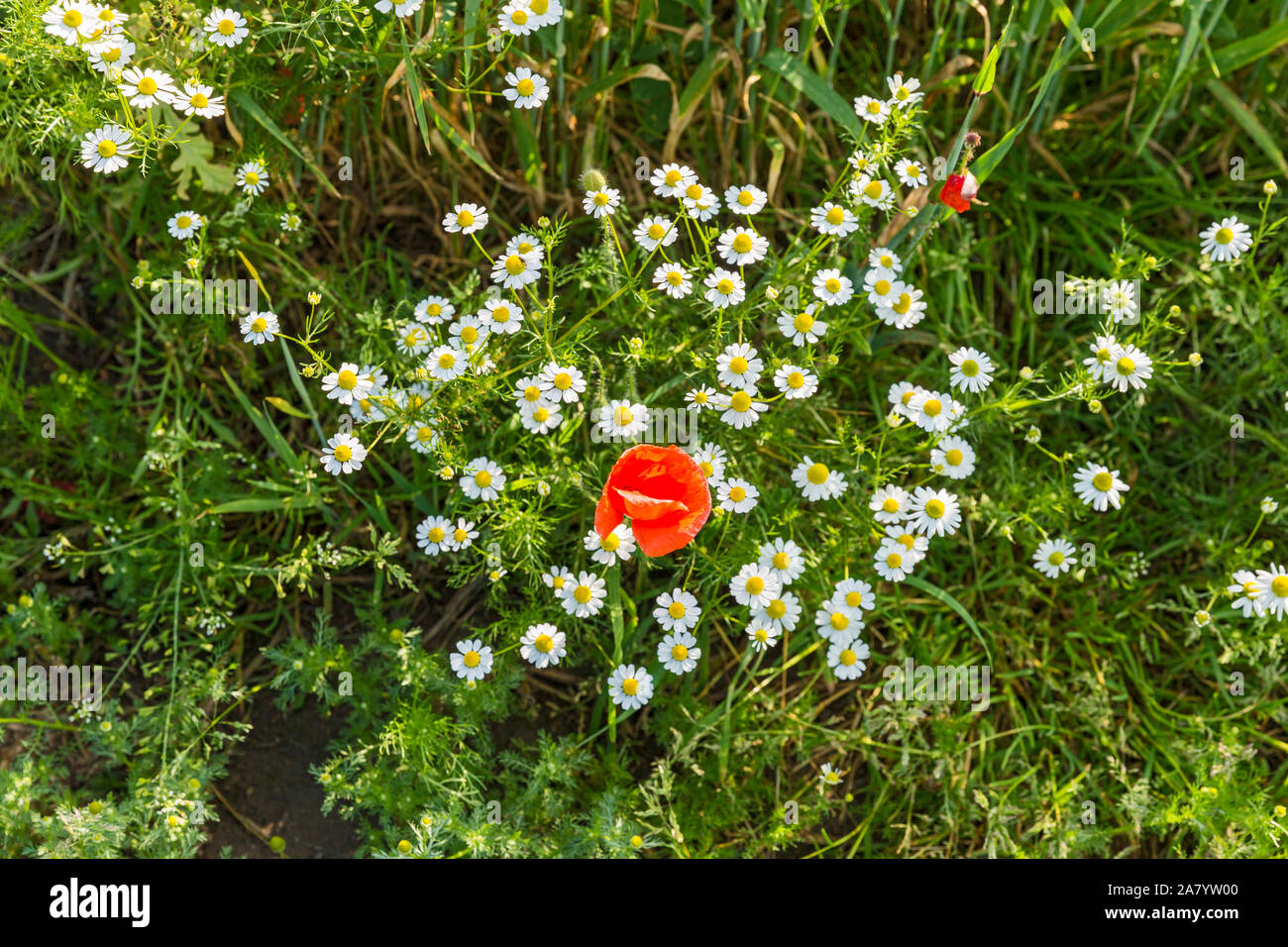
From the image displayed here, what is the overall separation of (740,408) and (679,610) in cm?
48

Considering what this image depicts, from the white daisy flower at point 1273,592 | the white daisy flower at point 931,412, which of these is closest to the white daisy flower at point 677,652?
the white daisy flower at point 931,412

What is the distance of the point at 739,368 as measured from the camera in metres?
2.28

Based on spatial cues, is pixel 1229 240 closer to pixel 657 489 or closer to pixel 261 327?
pixel 657 489

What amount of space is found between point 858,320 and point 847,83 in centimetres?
77

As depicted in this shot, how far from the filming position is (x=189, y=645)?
2.75 metres

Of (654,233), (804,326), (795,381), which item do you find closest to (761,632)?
(795,381)

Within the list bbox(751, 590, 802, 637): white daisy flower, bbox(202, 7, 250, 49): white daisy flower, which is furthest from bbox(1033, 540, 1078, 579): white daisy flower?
bbox(202, 7, 250, 49): white daisy flower

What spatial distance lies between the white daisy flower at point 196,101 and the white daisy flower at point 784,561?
1553mm

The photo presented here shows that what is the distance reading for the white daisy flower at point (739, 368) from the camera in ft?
7.48

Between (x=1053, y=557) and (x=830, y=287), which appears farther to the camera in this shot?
(x=1053, y=557)

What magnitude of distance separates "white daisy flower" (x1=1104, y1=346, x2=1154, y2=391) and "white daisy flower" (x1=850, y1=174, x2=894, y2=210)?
61 centimetres

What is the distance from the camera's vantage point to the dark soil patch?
103 inches

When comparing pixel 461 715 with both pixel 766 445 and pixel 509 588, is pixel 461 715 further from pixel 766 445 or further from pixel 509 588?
pixel 766 445

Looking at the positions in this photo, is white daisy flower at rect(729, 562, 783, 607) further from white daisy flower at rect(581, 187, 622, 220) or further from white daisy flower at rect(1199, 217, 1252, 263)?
white daisy flower at rect(1199, 217, 1252, 263)
